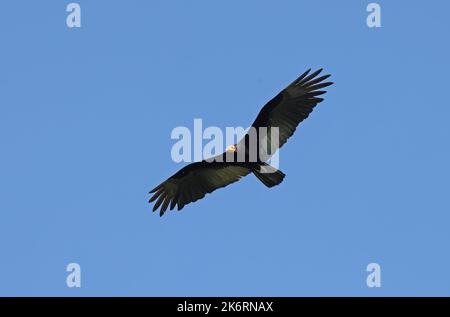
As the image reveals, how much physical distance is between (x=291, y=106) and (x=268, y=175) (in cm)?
154

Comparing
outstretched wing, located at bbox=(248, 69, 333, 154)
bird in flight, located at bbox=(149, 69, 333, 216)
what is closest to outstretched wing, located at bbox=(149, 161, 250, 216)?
bird in flight, located at bbox=(149, 69, 333, 216)

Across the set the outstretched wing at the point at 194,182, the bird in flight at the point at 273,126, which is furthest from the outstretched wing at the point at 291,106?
the outstretched wing at the point at 194,182

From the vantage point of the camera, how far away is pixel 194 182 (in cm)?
1880

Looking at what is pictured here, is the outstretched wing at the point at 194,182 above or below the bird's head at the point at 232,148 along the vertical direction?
below

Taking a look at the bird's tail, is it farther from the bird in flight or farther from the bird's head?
the bird's head

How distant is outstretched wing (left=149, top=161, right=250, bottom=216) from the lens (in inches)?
731

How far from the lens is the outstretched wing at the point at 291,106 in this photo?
59.1 feet

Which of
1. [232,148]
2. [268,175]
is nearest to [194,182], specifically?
[232,148]

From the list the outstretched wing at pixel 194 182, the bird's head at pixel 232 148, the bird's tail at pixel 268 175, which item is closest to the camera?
the bird's tail at pixel 268 175

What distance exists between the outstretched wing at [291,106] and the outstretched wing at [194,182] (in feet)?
3.64

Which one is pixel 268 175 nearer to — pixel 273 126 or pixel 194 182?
pixel 273 126

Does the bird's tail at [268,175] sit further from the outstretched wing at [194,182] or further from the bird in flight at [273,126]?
the outstretched wing at [194,182]
